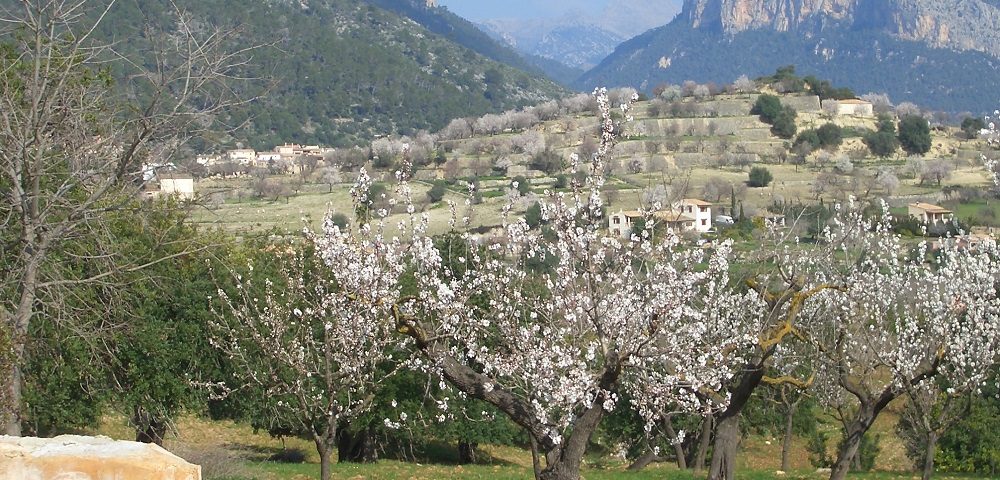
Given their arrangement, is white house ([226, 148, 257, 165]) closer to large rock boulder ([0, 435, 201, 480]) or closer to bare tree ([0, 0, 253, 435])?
bare tree ([0, 0, 253, 435])

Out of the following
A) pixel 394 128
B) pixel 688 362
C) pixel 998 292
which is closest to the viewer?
pixel 688 362

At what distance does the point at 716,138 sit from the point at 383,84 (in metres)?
67.3

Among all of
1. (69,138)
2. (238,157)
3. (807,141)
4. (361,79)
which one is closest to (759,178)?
(807,141)

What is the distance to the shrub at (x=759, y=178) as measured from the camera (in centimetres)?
7838

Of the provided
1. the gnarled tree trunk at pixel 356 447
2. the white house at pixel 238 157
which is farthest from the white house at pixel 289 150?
the gnarled tree trunk at pixel 356 447

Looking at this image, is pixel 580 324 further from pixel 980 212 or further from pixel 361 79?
pixel 361 79

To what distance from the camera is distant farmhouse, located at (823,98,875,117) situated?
374 ft

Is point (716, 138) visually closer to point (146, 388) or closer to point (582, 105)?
point (582, 105)

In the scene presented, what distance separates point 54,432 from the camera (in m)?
19.5

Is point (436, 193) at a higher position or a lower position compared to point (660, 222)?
lower

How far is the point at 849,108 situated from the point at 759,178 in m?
42.8

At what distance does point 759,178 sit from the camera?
7956 centimetres

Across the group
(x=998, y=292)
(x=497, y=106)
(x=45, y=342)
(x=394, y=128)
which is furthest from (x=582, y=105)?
(x=45, y=342)

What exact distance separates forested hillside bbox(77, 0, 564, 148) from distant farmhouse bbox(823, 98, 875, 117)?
2257 inches
